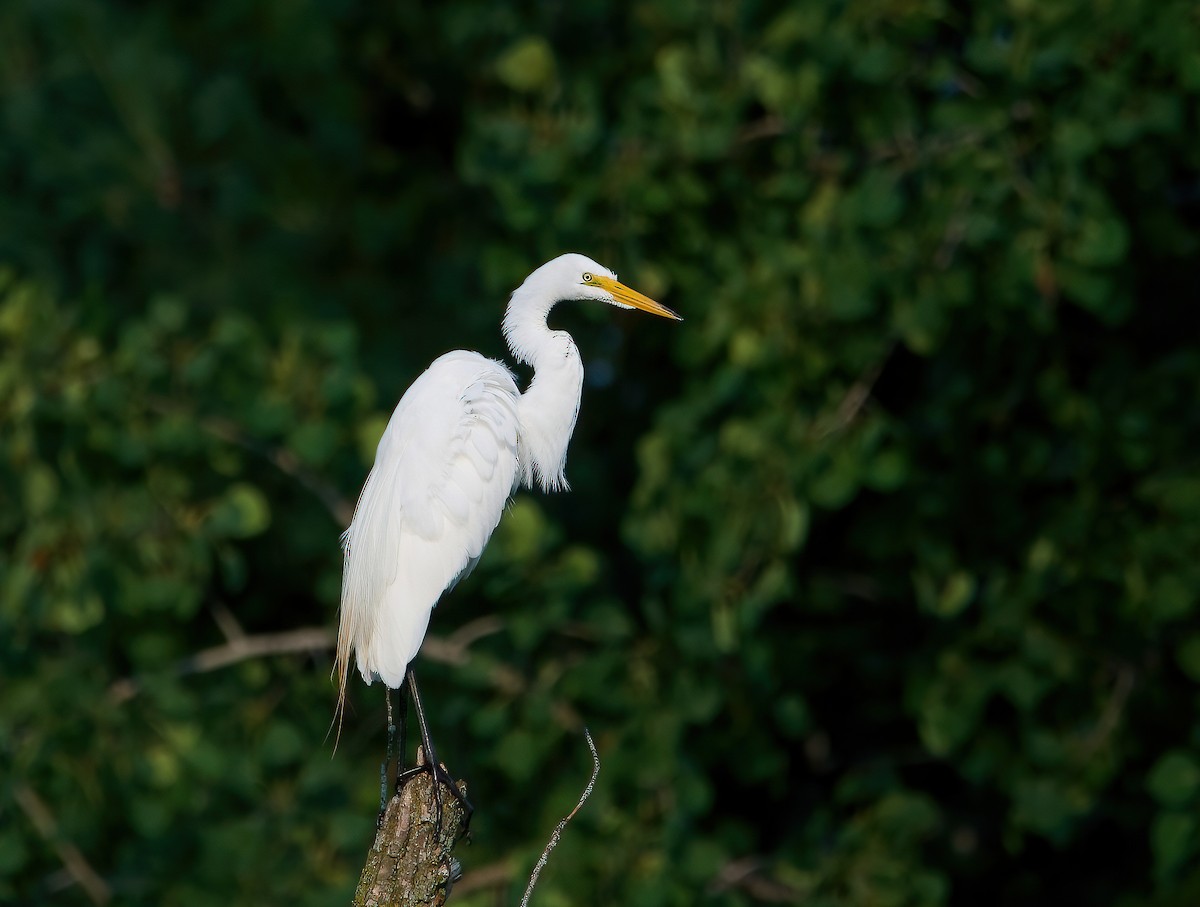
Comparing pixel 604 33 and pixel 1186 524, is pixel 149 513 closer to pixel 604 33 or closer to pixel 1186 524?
pixel 604 33

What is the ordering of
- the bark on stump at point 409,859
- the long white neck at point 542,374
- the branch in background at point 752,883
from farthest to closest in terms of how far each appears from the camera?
the branch in background at point 752,883 < the long white neck at point 542,374 < the bark on stump at point 409,859

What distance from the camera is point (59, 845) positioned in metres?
4.09

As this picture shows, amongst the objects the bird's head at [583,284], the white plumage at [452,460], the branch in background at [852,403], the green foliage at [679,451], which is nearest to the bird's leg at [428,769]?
the white plumage at [452,460]

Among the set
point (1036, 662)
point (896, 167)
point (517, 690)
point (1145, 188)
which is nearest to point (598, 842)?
point (517, 690)

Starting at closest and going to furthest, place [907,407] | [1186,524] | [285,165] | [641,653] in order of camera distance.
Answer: [1186,524]
[641,653]
[907,407]
[285,165]

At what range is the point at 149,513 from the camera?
13.4ft

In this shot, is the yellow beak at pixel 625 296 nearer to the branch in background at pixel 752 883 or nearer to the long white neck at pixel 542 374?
the long white neck at pixel 542 374

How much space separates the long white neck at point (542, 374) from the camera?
3102 mm

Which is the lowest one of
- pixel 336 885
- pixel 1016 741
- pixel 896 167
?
pixel 336 885

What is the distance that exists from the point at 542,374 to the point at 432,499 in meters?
0.32

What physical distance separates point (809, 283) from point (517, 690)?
124 cm

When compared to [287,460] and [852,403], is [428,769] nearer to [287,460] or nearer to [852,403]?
[287,460]

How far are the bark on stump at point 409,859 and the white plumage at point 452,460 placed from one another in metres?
0.58

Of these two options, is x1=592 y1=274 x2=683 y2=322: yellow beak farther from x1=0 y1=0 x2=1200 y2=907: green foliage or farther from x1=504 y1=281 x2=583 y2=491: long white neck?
x1=0 y1=0 x2=1200 y2=907: green foliage
